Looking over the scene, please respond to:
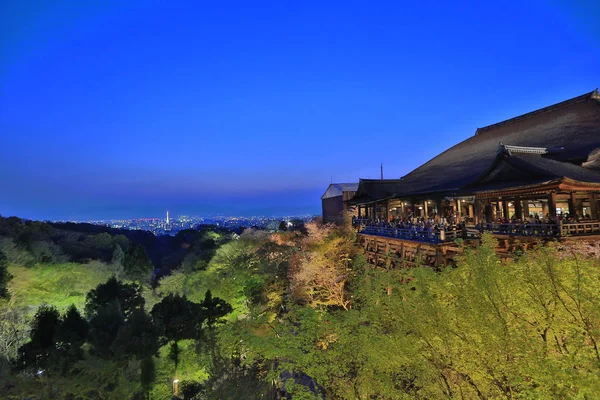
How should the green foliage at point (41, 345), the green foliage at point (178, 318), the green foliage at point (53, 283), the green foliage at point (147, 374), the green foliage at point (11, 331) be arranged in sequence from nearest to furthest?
the green foliage at point (147, 374), the green foliage at point (41, 345), the green foliage at point (11, 331), the green foliage at point (178, 318), the green foliage at point (53, 283)

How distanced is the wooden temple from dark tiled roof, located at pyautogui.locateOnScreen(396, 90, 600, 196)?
0.05 m

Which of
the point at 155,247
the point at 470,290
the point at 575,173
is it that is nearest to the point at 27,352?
the point at 470,290

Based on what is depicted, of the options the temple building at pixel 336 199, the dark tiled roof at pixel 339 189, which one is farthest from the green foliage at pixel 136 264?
the dark tiled roof at pixel 339 189

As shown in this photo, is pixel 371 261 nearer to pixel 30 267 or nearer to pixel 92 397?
pixel 92 397

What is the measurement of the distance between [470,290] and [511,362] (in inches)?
71.2

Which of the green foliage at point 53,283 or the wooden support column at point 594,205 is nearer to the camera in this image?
the wooden support column at point 594,205

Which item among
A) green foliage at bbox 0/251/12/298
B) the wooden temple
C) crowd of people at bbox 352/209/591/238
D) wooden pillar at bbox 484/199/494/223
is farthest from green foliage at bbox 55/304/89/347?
wooden pillar at bbox 484/199/494/223

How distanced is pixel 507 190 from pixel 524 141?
44.4 ft

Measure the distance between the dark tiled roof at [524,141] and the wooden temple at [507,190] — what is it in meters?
0.05

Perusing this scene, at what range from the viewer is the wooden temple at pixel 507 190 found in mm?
13664

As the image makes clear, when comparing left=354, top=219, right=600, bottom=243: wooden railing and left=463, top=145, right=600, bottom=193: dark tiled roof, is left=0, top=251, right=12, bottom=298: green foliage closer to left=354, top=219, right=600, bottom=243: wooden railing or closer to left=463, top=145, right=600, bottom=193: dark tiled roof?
left=354, top=219, right=600, bottom=243: wooden railing

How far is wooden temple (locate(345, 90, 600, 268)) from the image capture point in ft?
44.8

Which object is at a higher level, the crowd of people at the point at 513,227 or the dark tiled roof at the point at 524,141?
the dark tiled roof at the point at 524,141

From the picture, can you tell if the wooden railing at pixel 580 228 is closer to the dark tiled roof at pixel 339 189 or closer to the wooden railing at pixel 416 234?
the wooden railing at pixel 416 234
